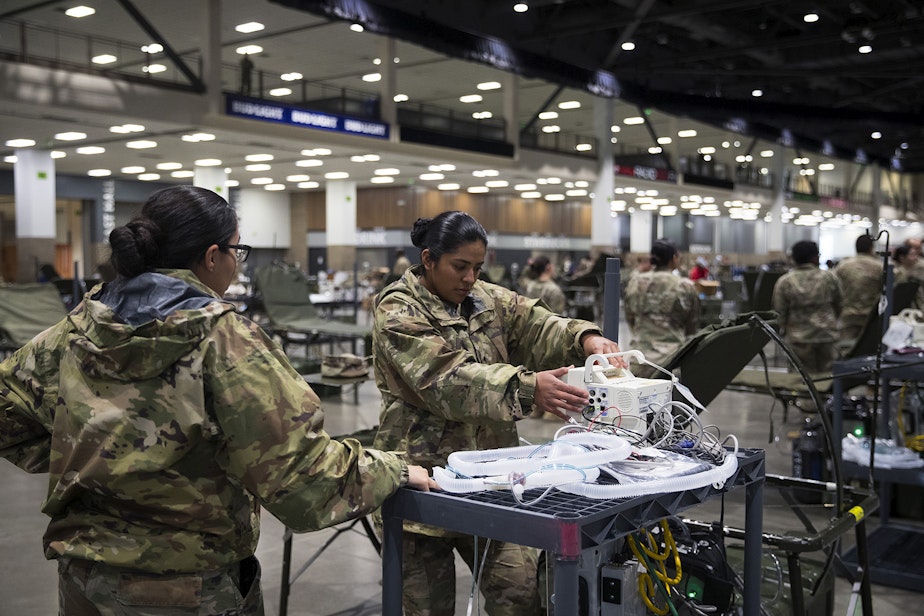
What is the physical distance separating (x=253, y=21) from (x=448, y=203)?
13238 mm

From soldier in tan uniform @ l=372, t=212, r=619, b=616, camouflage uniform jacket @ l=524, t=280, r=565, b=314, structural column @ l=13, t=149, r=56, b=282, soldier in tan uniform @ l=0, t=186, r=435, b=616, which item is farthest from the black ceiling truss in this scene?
soldier in tan uniform @ l=0, t=186, r=435, b=616

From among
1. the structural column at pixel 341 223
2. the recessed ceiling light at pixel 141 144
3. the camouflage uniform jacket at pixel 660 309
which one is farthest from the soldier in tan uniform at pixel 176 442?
the structural column at pixel 341 223

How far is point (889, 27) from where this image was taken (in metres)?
14.7

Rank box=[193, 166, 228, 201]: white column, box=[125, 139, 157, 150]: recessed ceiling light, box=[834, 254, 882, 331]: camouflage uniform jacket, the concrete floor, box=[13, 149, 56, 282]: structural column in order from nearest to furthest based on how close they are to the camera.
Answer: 1. the concrete floor
2. box=[834, 254, 882, 331]: camouflage uniform jacket
3. box=[125, 139, 157, 150]: recessed ceiling light
4. box=[13, 149, 56, 282]: structural column
5. box=[193, 166, 228, 201]: white column

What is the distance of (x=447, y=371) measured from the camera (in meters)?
1.93

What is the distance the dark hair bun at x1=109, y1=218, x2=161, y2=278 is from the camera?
4.72 feet

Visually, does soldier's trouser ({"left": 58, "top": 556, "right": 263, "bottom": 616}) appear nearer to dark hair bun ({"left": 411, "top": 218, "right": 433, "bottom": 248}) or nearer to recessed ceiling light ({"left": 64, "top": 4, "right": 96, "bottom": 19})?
dark hair bun ({"left": 411, "top": 218, "right": 433, "bottom": 248})

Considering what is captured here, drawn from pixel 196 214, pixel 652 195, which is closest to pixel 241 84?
pixel 196 214

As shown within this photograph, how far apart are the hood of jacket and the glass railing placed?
1107 cm

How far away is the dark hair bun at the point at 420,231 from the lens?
2256 millimetres

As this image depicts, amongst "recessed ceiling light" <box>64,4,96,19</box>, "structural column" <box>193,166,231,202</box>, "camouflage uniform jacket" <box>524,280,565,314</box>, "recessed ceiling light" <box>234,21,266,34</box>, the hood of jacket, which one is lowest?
"camouflage uniform jacket" <box>524,280,565,314</box>

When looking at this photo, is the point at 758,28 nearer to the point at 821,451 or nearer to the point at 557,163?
the point at 557,163

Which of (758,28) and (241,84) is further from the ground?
(758,28)

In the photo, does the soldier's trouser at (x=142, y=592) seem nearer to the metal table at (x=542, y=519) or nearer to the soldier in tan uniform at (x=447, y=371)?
the metal table at (x=542, y=519)
